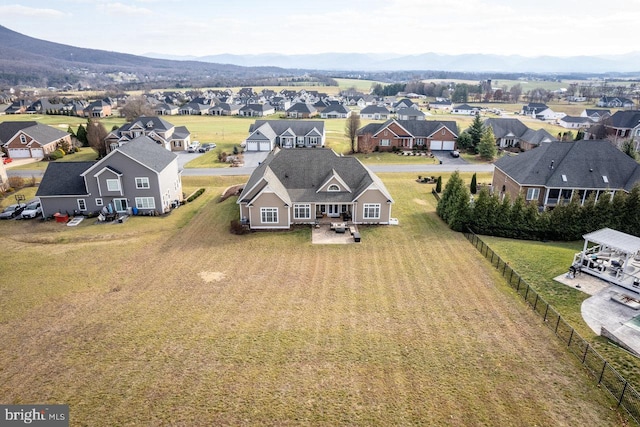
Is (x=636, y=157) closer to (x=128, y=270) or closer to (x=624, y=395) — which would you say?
(x=624, y=395)

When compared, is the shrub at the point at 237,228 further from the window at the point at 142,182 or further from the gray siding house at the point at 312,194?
the window at the point at 142,182

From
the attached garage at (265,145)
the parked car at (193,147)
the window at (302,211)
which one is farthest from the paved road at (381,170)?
the window at (302,211)

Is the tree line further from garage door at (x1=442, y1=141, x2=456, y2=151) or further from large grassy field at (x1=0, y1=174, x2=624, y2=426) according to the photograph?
garage door at (x1=442, y1=141, x2=456, y2=151)

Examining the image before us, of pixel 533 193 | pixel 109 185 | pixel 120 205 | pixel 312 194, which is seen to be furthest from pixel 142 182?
pixel 533 193

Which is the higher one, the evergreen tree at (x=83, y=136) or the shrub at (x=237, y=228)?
the evergreen tree at (x=83, y=136)

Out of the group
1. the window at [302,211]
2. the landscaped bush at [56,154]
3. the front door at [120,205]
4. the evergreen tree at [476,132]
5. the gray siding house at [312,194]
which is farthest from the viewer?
the evergreen tree at [476,132]

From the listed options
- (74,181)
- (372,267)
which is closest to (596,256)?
(372,267)

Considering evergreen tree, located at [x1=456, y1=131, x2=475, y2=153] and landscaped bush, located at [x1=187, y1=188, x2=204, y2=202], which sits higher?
evergreen tree, located at [x1=456, y1=131, x2=475, y2=153]

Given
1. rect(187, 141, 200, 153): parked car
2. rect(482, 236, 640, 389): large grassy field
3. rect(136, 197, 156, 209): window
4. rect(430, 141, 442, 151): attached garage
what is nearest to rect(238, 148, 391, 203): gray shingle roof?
rect(136, 197, 156, 209): window
